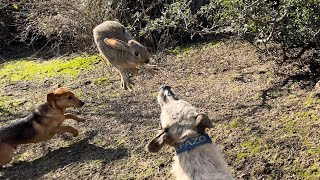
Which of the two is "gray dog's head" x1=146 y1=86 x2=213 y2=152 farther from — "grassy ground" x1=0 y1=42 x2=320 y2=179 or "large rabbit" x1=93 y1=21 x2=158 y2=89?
"large rabbit" x1=93 y1=21 x2=158 y2=89

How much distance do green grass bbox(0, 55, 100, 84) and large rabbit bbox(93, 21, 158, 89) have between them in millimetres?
2588

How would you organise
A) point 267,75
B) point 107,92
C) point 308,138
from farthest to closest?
point 107,92
point 267,75
point 308,138

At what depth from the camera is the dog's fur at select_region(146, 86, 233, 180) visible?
3.57 meters

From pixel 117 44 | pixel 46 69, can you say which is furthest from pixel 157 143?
pixel 46 69

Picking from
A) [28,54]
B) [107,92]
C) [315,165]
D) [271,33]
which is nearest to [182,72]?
[107,92]

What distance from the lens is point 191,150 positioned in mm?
3615

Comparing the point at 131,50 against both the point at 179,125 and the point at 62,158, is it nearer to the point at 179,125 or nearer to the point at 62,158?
the point at 62,158

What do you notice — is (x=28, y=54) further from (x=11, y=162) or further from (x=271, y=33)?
(x=271, y=33)

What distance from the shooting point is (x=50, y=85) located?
7984 mm

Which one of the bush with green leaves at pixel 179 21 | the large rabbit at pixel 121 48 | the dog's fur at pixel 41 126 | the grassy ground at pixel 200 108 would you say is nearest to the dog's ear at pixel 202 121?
the grassy ground at pixel 200 108

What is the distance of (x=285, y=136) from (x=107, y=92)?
3121mm

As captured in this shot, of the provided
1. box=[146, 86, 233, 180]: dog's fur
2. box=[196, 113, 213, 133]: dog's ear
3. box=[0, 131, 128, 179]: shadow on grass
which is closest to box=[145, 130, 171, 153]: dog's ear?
box=[146, 86, 233, 180]: dog's fur

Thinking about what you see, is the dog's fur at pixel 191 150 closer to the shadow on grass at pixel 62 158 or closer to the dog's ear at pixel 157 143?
the dog's ear at pixel 157 143

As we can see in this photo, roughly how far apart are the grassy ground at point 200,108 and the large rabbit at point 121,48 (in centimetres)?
86
